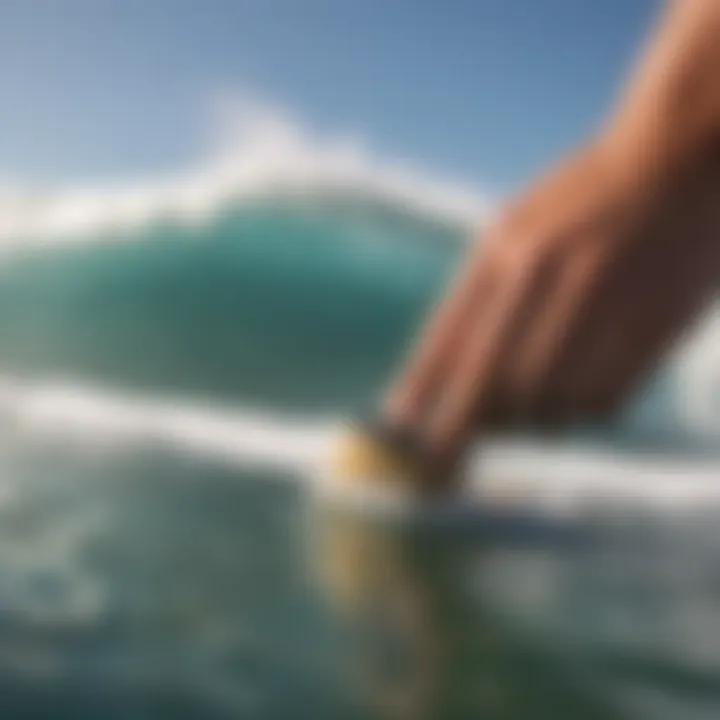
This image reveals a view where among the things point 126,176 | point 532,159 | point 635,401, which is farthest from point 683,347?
point 126,176

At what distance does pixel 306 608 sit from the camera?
51cm

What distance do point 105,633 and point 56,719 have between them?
6 cm

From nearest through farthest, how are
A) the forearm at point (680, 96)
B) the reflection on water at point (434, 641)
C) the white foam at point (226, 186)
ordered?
the reflection on water at point (434, 641)
the forearm at point (680, 96)
the white foam at point (226, 186)

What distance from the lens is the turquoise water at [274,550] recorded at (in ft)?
1.50

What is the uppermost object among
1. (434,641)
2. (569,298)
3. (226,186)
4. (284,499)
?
(226,186)

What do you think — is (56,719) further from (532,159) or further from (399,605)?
(532,159)

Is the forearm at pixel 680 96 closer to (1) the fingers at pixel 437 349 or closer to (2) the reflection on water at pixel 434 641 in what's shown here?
(1) the fingers at pixel 437 349

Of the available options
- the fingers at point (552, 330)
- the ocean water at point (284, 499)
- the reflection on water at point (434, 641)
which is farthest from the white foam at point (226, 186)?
the reflection on water at point (434, 641)

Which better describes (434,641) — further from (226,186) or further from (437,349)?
(226,186)

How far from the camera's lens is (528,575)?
0.55 metres

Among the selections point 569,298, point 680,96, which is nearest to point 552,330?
point 569,298

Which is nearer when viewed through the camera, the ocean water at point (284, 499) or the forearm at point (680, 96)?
the ocean water at point (284, 499)

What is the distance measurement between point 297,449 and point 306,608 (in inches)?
6.0

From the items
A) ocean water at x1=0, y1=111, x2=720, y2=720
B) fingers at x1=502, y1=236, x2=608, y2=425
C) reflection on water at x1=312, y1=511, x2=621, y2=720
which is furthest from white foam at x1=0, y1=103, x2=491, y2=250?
reflection on water at x1=312, y1=511, x2=621, y2=720
